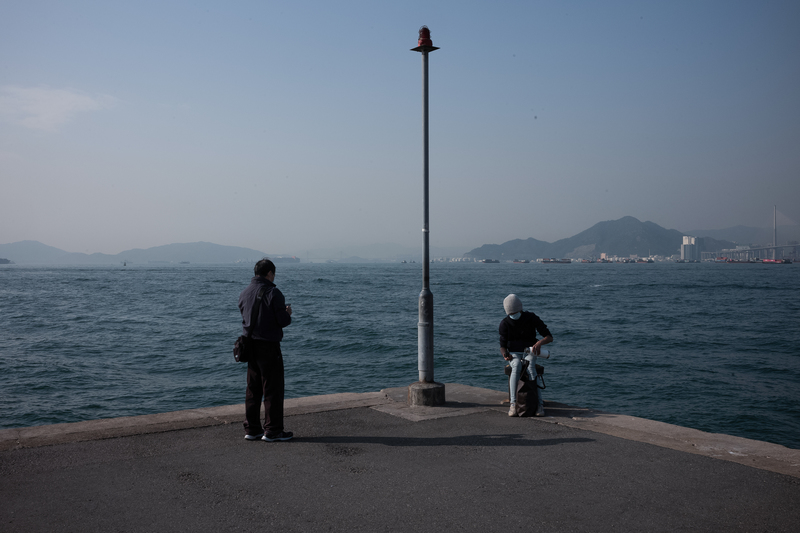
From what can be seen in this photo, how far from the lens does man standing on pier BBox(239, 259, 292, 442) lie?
6.20 meters

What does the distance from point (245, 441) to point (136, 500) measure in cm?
175

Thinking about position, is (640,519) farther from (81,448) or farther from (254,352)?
(81,448)

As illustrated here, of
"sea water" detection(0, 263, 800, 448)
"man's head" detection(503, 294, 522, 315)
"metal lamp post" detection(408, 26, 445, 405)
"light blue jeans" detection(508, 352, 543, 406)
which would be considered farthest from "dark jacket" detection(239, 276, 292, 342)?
"sea water" detection(0, 263, 800, 448)

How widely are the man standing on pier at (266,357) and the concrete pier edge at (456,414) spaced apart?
2.62ft

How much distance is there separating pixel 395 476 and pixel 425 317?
119 inches

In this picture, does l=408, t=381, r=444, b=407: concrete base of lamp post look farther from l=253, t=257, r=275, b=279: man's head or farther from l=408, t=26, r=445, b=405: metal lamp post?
l=253, t=257, r=275, b=279: man's head

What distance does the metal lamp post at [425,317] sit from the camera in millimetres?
7770

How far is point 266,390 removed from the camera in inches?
247

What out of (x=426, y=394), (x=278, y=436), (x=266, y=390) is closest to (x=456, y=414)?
(x=426, y=394)

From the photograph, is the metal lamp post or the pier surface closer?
the pier surface

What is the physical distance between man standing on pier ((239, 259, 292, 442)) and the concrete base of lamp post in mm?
2052

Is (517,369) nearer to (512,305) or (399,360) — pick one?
(512,305)

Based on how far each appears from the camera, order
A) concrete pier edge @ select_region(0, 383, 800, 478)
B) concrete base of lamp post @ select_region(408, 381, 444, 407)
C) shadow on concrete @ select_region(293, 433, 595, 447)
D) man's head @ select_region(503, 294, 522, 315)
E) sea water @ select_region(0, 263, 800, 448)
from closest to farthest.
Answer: concrete pier edge @ select_region(0, 383, 800, 478), shadow on concrete @ select_region(293, 433, 595, 447), man's head @ select_region(503, 294, 522, 315), concrete base of lamp post @ select_region(408, 381, 444, 407), sea water @ select_region(0, 263, 800, 448)

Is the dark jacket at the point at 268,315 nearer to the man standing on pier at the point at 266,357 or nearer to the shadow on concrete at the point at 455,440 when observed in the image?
the man standing on pier at the point at 266,357
